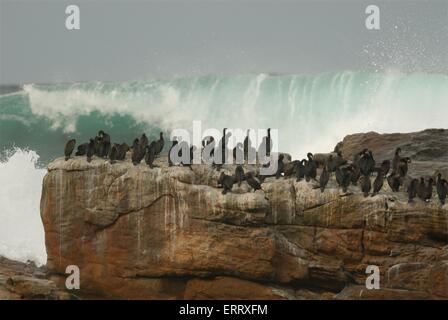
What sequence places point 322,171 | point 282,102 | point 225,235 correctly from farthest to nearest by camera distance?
point 282,102 < point 322,171 < point 225,235

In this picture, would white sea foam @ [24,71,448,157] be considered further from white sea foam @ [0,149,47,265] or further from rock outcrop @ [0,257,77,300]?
rock outcrop @ [0,257,77,300]

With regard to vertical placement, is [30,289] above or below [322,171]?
below

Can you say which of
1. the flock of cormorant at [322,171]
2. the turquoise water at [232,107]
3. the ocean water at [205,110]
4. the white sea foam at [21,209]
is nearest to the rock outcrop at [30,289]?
the flock of cormorant at [322,171]

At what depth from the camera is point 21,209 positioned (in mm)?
45750

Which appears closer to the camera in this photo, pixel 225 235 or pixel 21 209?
pixel 225 235

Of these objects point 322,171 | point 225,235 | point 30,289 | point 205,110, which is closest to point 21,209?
point 205,110

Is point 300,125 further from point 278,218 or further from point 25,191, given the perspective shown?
point 278,218

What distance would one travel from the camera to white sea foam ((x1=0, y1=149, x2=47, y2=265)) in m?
41.1

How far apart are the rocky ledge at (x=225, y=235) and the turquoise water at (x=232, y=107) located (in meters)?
20.1

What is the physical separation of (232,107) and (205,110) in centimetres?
130

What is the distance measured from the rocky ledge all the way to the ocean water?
16968mm

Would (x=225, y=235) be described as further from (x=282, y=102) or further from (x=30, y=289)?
(x=282, y=102)

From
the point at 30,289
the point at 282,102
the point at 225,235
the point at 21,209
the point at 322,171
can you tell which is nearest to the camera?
the point at 30,289

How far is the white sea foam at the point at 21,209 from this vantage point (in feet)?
135
